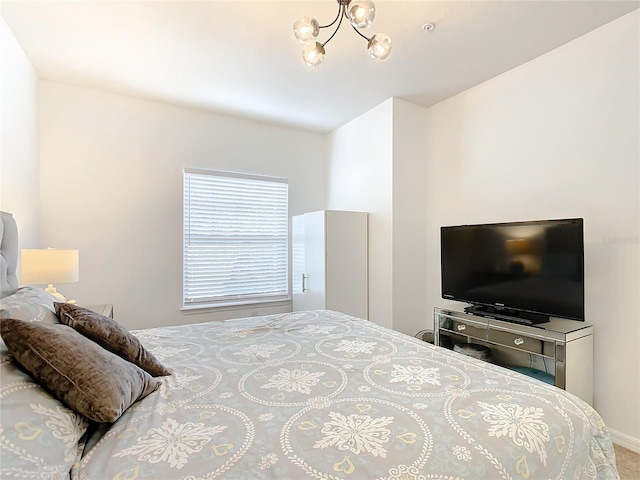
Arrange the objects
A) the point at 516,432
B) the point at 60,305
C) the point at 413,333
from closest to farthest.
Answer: the point at 516,432, the point at 60,305, the point at 413,333

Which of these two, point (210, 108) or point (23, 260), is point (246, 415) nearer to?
point (23, 260)

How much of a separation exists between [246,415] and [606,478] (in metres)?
1.20

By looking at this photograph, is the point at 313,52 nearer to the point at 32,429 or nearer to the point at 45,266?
the point at 32,429

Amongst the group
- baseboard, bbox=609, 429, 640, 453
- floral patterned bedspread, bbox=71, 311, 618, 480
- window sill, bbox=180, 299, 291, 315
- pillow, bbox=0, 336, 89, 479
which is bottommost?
baseboard, bbox=609, 429, 640, 453

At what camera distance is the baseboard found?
213 centimetres

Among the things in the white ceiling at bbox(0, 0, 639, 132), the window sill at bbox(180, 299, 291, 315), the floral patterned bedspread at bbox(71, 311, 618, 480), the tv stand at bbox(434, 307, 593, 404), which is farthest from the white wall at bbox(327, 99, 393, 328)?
the floral patterned bedspread at bbox(71, 311, 618, 480)

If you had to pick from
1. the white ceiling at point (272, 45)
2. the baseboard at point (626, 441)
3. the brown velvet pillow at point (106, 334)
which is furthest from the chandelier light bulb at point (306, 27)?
the baseboard at point (626, 441)

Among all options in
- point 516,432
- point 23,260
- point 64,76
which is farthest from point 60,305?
point 64,76

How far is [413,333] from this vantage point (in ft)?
11.6

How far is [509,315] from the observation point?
105 inches

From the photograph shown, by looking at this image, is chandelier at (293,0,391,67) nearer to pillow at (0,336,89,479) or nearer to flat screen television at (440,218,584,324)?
flat screen television at (440,218,584,324)

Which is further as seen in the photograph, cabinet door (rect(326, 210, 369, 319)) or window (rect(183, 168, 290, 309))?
window (rect(183, 168, 290, 309))

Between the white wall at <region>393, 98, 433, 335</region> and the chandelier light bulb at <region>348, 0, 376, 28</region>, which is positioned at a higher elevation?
the chandelier light bulb at <region>348, 0, 376, 28</region>

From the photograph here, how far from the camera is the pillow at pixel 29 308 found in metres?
1.07
